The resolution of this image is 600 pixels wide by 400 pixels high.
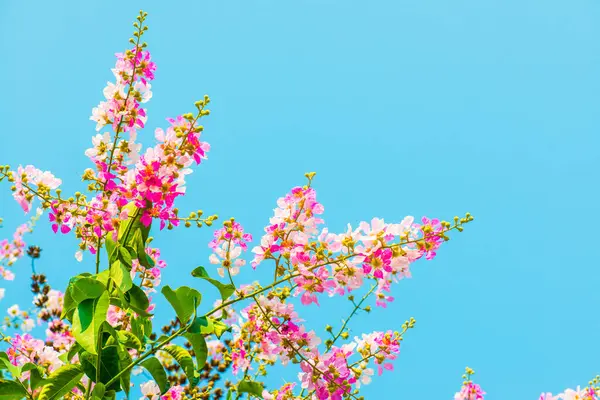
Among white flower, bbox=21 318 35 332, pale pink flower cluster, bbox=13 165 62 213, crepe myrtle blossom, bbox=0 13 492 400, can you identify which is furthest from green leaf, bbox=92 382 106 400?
white flower, bbox=21 318 35 332

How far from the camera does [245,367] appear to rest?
2484 mm

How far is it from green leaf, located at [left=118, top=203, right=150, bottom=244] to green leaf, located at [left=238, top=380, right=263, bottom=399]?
759 millimetres

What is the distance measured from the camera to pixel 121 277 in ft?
5.62

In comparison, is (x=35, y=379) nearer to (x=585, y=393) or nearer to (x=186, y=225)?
(x=186, y=225)

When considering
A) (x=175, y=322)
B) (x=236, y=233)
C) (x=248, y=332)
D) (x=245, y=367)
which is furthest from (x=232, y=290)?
(x=175, y=322)

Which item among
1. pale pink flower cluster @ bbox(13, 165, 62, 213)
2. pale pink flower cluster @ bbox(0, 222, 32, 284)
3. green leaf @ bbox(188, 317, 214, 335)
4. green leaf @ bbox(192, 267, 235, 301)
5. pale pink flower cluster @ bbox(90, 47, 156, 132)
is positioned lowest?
green leaf @ bbox(188, 317, 214, 335)

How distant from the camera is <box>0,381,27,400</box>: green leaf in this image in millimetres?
1827

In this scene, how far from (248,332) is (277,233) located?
68cm

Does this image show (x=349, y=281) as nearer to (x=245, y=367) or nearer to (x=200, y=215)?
(x=200, y=215)

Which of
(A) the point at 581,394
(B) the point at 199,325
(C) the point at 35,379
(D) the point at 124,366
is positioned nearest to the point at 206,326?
(B) the point at 199,325

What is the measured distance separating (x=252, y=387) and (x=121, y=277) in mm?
823

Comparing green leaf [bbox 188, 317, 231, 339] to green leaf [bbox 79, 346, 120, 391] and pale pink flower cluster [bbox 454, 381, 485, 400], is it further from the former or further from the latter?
pale pink flower cluster [bbox 454, 381, 485, 400]

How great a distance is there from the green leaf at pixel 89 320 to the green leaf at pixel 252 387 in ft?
2.42

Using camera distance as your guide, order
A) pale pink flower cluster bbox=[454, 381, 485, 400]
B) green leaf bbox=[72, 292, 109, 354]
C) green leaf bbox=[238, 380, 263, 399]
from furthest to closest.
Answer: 1. pale pink flower cluster bbox=[454, 381, 485, 400]
2. green leaf bbox=[238, 380, 263, 399]
3. green leaf bbox=[72, 292, 109, 354]
